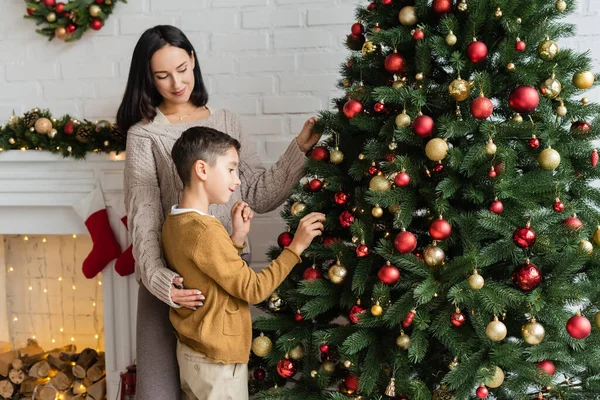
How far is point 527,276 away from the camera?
4.61 ft

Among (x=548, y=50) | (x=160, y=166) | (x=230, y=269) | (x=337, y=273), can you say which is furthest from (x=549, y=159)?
(x=160, y=166)

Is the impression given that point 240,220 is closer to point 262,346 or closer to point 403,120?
point 262,346

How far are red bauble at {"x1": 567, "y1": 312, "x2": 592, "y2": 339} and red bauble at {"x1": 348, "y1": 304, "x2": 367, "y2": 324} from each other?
0.50 metres

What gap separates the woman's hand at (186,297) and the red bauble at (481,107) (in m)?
0.88

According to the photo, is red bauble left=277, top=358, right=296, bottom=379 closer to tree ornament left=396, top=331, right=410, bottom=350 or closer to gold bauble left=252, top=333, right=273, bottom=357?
gold bauble left=252, top=333, right=273, bottom=357

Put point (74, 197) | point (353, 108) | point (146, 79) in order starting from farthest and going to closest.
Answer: point (74, 197) < point (146, 79) < point (353, 108)

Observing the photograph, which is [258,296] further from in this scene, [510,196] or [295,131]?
[295,131]

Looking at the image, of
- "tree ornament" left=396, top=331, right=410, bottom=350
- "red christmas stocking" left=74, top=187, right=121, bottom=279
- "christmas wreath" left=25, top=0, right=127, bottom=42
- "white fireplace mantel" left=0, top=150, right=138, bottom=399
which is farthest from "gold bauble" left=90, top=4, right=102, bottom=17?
"tree ornament" left=396, top=331, right=410, bottom=350

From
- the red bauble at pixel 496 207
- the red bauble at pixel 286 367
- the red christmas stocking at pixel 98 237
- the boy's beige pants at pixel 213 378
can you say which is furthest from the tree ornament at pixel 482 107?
the red christmas stocking at pixel 98 237

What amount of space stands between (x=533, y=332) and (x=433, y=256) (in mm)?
291

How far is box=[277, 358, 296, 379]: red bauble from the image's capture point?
170 centimetres

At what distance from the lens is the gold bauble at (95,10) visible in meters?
2.46

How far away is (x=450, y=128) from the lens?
4.71ft

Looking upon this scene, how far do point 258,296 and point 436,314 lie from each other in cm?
48
